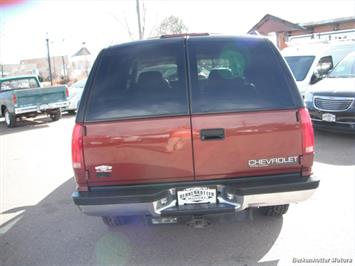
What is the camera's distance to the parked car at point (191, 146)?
294 centimetres

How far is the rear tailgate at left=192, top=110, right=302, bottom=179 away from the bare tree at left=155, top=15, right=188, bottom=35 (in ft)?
81.4

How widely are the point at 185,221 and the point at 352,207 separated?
2234mm

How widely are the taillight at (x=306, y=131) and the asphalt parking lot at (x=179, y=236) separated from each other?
0.81 m

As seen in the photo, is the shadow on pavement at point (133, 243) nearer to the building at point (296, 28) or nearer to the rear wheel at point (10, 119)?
the rear wheel at point (10, 119)

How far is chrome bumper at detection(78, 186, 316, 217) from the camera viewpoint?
295cm

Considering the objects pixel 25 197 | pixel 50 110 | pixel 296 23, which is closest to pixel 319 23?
pixel 296 23

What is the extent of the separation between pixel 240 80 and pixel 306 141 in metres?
0.76

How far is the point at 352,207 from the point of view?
4129 mm

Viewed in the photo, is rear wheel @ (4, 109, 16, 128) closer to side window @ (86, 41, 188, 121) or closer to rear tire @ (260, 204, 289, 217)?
side window @ (86, 41, 188, 121)

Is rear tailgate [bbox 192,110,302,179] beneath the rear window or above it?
beneath

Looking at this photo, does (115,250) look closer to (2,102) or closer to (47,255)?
(47,255)

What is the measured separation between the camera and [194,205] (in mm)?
2988

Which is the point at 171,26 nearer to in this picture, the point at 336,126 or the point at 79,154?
the point at 336,126

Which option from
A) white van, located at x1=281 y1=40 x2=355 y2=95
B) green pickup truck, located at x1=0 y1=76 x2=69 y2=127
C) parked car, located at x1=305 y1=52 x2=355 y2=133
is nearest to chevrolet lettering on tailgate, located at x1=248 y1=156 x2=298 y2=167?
parked car, located at x1=305 y1=52 x2=355 y2=133
